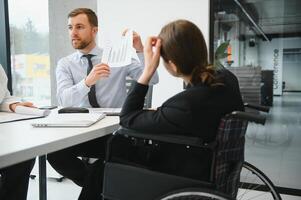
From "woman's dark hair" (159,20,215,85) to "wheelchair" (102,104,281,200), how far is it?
17cm

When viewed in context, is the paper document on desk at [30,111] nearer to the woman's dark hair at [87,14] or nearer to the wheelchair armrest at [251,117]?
the woman's dark hair at [87,14]

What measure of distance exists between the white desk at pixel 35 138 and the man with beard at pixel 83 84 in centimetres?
47

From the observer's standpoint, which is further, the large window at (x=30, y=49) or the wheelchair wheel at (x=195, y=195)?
the large window at (x=30, y=49)

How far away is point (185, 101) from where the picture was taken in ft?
3.03

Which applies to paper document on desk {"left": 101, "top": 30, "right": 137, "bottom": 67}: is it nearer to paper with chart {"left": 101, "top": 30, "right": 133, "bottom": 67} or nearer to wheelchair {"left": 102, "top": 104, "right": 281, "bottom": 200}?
paper with chart {"left": 101, "top": 30, "right": 133, "bottom": 67}

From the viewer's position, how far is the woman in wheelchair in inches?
36.7

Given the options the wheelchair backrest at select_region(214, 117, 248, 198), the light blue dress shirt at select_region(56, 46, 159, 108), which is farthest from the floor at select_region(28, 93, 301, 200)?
the wheelchair backrest at select_region(214, 117, 248, 198)

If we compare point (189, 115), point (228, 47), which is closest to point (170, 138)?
point (189, 115)

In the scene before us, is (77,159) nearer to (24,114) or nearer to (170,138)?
(24,114)

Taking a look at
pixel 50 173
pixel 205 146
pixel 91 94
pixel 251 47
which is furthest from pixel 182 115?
pixel 251 47

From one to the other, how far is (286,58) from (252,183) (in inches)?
44.7

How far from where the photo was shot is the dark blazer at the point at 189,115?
0.93m

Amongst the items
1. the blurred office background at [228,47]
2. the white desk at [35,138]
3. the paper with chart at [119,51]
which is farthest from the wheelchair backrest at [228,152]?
the blurred office background at [228,47]

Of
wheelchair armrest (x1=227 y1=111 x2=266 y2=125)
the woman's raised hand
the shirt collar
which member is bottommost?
wheelchair armrest (x1=227 y1=111 x2=266 y2=125)
